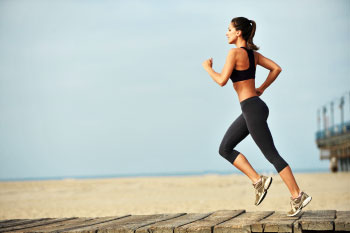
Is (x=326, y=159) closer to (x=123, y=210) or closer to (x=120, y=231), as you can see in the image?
(x=123, y=210)

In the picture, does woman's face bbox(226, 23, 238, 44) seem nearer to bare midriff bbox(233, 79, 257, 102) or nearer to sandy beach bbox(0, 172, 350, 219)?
bare midriff bbox(233, 79, 257, 102)

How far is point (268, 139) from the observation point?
5.44 m

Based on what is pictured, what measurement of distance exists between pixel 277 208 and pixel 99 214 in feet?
18.0

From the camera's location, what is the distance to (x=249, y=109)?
5.45 m

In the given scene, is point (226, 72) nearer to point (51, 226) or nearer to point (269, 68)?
point (269, 68)

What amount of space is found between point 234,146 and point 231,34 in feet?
4.55

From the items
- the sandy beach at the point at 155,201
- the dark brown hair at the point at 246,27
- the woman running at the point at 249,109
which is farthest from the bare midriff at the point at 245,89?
the sandy beach at the point at 155,201

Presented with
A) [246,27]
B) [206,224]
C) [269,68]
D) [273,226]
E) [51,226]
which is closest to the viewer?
[273,226]

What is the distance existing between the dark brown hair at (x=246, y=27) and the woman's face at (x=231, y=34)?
1.8 inches

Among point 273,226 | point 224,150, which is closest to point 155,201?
point 224,150

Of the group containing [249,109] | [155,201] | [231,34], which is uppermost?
[231,34]

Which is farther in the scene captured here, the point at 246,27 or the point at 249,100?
the point at 246,27

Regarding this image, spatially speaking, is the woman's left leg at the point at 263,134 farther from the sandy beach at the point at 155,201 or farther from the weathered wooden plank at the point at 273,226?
the sandy beach at the point at 155,201

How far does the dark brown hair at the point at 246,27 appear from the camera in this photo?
578 centimetres
